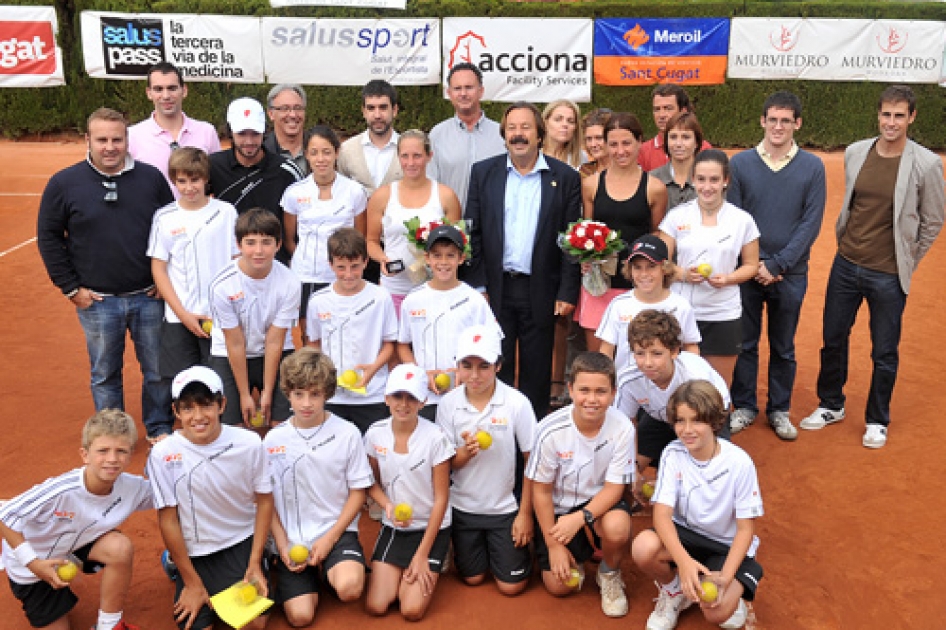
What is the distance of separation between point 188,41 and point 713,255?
1804cm

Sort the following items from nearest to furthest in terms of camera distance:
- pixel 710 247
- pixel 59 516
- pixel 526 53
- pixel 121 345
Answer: pixel 59 516 < pixel 710 247 < pixel 121 345 < pixel 526 53

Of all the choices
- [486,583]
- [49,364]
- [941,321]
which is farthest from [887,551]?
[49,364]

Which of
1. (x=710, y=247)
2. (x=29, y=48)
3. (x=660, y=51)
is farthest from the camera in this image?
(x=29, y=48)

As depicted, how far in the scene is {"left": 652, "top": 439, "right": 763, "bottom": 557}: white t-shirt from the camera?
5328 millimetres

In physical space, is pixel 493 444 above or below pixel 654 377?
below

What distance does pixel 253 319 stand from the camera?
653cm

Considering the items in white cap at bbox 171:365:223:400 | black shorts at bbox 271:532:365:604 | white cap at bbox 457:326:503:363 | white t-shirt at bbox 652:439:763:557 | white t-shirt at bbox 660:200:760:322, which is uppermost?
white t-shirt at bbox 660:200:760:322

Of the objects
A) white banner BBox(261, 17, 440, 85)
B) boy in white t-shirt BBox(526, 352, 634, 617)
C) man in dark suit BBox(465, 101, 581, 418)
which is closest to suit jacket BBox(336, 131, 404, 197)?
man in dark suit BBox(465, 101, 581, 418)

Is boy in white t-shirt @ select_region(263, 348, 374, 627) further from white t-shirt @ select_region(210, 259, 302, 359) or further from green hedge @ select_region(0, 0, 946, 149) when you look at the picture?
green hedge @ select_region(0, 0, 946, 149)

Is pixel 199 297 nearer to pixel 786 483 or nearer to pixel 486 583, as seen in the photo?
A: pixel 486 583

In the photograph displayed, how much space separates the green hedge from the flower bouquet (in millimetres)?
15598

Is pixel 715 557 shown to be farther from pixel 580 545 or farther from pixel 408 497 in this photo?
pixel 408 497

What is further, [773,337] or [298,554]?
[773,337]

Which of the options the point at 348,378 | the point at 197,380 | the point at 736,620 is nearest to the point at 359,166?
the point at 348,378
